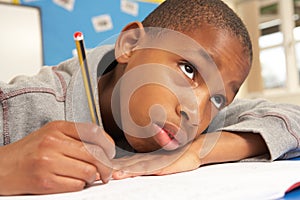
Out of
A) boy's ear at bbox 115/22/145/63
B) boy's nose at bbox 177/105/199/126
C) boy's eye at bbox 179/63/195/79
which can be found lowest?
boy's nose at bbox 177/105/199/126

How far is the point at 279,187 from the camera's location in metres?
0.39

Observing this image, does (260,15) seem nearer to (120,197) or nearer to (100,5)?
(100,5)

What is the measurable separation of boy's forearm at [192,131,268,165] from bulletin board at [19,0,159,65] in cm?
112

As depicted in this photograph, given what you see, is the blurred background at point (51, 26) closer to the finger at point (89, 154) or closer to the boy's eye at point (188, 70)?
the boy's eye at point (188, 70)

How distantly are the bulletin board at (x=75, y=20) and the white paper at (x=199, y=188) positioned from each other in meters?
1.32

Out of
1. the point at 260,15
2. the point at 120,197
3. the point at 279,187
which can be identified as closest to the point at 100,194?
the point at 120,197

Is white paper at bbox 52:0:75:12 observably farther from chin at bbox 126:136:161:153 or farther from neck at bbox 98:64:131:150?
chin at bbox 126:136:161:153

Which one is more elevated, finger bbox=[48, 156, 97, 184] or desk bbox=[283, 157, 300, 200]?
finger bbox=[48, 156, 97, 184]

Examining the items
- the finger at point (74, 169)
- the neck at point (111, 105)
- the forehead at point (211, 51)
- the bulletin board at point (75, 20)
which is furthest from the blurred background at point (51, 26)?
the finger at point (74, 169)

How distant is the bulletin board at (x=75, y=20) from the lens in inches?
71.0

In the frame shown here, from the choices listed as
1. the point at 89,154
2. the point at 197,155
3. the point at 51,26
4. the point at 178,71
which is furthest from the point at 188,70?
the point at 51,26

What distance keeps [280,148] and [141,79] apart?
26 centimetres

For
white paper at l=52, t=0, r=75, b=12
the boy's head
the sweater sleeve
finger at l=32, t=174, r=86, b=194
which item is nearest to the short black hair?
the boy's head

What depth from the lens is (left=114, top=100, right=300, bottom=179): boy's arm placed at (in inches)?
22.6
